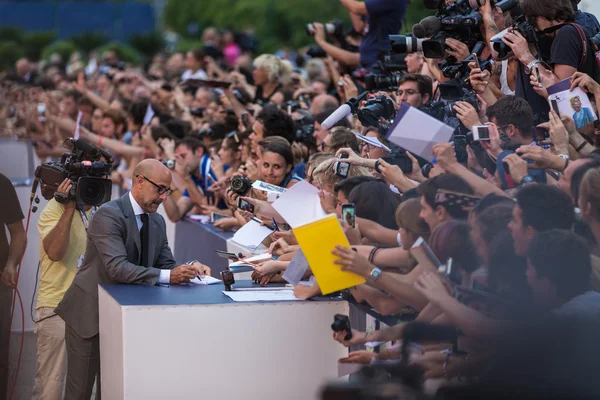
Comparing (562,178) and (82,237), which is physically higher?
(562,178)

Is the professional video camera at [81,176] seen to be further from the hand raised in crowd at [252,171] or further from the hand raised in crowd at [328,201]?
the hand raised in crowd at [328,201]

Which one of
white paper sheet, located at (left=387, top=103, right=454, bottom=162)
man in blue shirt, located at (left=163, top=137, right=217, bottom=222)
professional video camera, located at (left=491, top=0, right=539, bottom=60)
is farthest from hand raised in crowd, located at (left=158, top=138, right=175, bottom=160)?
white paper sheet, located at (left=387, top=103, right=454, bottom=162)

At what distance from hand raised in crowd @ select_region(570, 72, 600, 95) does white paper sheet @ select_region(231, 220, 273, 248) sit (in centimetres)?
240

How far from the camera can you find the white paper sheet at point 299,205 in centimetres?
561

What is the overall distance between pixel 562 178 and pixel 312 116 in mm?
4883

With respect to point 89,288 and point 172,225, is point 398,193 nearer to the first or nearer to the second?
point 89,288

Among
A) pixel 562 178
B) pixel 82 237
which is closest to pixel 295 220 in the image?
pixel 562 178

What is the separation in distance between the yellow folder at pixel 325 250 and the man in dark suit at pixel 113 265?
158 centimetres

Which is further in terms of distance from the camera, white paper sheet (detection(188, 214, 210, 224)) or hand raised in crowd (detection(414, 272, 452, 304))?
white paper sheet (detection(188, 214, 210, 224))

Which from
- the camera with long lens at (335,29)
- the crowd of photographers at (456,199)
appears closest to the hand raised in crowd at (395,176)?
the crowd of photographers at (456,199)

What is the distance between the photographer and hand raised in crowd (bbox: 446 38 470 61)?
6.86m

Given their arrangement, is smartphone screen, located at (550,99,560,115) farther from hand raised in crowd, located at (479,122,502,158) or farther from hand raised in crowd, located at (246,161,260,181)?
hand raised in crowd, located at (246,161,260,181)

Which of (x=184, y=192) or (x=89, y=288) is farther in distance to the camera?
(x=184, y=192)

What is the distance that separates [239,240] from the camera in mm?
7262
